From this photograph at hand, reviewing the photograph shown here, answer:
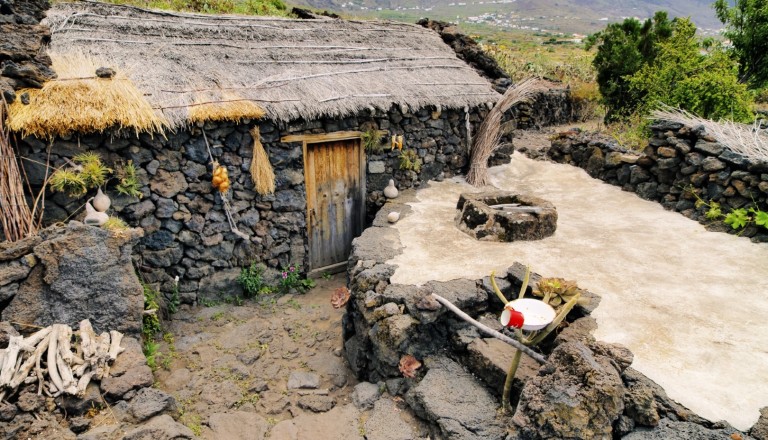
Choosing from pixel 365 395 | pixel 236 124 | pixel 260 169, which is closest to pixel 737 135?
pixel 365 395

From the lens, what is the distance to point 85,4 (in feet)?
22.5

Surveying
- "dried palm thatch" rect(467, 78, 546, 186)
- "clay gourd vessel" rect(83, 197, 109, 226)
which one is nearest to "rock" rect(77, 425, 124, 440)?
"clay gourd vessel" rect(83, 197, 109, 226)

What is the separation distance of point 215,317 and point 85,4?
510cm

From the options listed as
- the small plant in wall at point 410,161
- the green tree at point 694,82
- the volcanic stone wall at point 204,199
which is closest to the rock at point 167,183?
the volcanic stone wall at point 204,199

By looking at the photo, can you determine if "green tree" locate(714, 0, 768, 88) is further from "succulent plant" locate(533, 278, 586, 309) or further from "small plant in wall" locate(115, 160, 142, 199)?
"small plant in wall" locate(115, 160, 142, 199)

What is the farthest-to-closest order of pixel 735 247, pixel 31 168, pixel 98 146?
pixel 735 247, pixel 98 146, pixel 31 168

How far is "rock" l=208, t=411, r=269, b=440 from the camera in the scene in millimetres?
4492

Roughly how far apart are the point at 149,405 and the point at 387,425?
2173 millimetres

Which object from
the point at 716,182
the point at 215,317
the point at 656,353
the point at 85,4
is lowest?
the point at 215,317

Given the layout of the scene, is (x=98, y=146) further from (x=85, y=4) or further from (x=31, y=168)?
(x=85, y=4)

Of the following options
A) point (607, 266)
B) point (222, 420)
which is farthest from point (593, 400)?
point (222, 420)

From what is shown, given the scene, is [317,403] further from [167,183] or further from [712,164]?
[712,164]

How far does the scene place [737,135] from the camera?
6773 mm

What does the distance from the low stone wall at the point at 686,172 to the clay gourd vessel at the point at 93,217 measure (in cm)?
793
